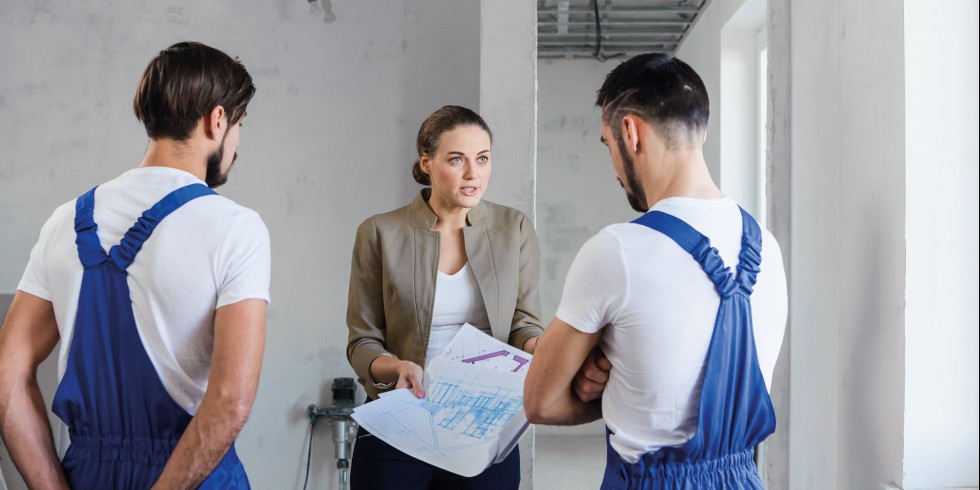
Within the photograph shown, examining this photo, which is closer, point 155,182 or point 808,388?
point 155,182

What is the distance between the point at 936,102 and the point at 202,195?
5.35 feet

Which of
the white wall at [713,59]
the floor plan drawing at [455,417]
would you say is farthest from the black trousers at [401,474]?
the white wall at [713,59]

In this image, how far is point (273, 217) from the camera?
4121 millimetres

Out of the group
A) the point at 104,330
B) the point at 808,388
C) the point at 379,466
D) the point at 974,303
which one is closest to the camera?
the point at 104,330

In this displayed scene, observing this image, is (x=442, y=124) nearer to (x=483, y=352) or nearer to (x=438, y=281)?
(x=438, y=281)

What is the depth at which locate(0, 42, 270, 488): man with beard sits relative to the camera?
1467 millimetres

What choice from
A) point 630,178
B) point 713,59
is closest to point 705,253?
point 630,178

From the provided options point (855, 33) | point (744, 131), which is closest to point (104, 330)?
point (855, 33)

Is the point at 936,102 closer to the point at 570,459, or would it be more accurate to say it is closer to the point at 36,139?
the point at 36,139

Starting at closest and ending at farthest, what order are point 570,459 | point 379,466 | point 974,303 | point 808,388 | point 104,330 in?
point 104,330 → point 974,303 → point 379,466 → point 808,388 → point 570,459

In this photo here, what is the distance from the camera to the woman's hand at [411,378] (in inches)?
83.2

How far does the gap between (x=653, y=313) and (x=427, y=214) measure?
3.94 ft

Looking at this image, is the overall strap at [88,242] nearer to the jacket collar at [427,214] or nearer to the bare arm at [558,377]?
the bare arm at [558,377]

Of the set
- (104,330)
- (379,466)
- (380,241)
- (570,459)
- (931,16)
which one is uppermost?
(931,16)
